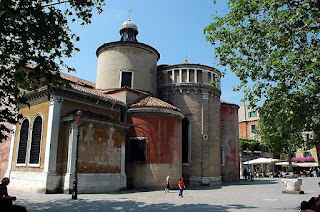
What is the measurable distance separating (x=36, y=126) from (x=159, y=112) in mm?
7949

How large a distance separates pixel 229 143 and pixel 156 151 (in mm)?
10911

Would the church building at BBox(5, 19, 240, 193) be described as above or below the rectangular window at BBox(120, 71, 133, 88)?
below

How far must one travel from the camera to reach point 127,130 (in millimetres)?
19766

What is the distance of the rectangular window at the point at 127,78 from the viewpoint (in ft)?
75.0

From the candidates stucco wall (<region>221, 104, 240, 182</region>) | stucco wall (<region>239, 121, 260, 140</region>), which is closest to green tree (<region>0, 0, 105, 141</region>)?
stucco wall (<region>221, 104, 240, 182</region>)

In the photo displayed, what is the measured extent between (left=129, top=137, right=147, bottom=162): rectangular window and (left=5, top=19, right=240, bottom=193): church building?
0.22ft

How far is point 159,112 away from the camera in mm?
19297

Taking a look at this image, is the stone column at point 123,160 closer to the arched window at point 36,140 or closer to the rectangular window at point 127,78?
the arched window at point 36,140

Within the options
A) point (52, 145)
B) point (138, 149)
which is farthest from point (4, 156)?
point (138, 149)

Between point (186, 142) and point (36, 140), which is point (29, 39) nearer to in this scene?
point (36, 140)

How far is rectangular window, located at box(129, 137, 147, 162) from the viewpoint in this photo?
18.9 metres

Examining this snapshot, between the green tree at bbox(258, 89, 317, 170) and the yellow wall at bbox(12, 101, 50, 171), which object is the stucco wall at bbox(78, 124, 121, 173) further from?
the green tree at bbox(258, 89, 317, 170)

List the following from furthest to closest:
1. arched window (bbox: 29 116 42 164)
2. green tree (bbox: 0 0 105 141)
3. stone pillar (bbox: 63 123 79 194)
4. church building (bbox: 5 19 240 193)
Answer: arched window (bbox: 29 116 42 164)
church building (bbox: 5 19 240 193)
stone pillar (bbox: 63 123 79 194)
green tree (bbox: 0 0 105 141)

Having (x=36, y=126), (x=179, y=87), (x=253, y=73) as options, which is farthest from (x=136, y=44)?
(x=253, y=73)
